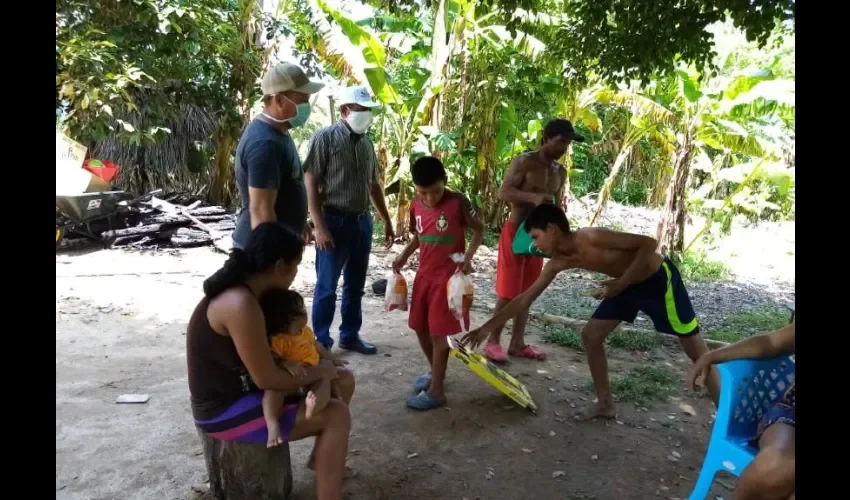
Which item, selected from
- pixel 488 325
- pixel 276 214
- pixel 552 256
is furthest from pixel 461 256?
pixel 276 214

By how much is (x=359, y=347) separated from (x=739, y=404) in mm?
2959

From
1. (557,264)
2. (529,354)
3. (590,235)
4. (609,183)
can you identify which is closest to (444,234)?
(557,264)

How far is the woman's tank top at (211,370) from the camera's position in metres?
2.26

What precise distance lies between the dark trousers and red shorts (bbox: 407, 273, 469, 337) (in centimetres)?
84

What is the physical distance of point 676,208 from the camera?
907 centimetres

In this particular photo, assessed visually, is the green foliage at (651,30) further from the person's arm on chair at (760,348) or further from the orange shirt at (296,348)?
the orange shirt at (296,348)

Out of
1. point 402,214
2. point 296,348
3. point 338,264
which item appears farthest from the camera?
point 402,214

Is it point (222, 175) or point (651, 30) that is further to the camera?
point (222, 175)

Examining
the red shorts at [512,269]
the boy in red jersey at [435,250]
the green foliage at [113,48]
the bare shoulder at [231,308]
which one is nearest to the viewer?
the bare shoulder at [231,308]

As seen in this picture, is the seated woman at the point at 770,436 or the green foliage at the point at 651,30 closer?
the seated woman at the point at 770,436

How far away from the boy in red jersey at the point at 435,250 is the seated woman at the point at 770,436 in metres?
1.62

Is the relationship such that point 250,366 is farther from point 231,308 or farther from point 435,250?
point 435,250

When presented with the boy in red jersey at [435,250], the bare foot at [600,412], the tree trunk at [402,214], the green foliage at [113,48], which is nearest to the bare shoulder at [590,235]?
the boy in red jersey at [435,250]
